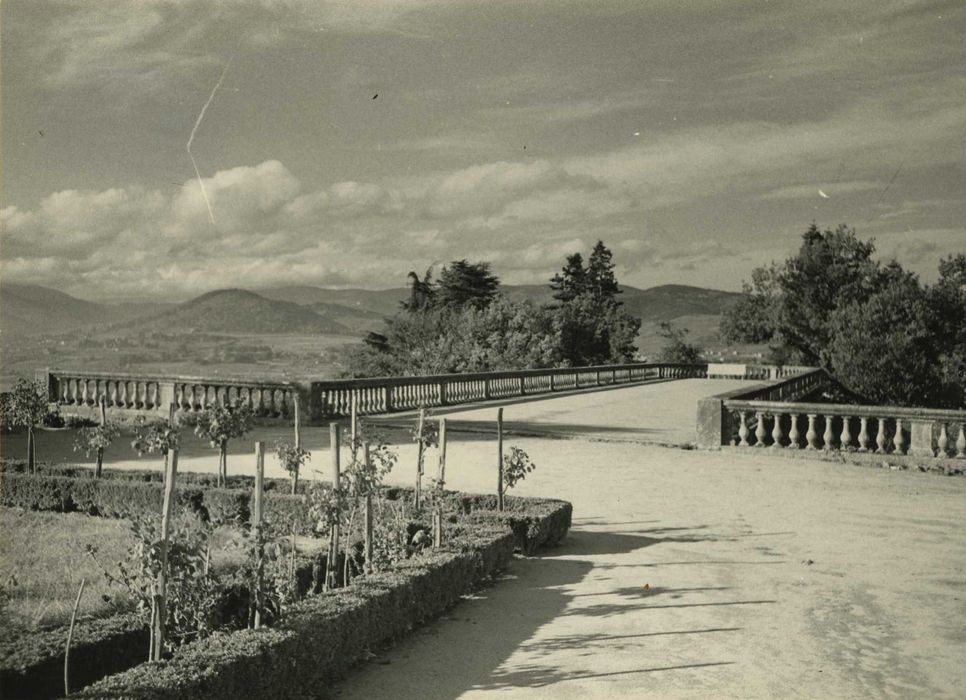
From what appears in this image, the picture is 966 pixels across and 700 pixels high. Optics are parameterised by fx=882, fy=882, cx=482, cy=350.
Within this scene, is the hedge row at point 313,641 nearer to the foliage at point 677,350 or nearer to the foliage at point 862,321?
the foliage at point 862,321

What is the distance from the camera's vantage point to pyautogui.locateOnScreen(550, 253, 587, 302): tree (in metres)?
92.9

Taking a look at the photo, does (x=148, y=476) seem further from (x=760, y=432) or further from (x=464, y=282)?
(x=464, y=282)

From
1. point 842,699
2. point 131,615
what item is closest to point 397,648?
point 131,615

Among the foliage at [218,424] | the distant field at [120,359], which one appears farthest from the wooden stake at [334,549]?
the distant field at [120,359]

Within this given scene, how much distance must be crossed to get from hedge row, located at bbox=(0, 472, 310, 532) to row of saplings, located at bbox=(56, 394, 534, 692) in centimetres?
7

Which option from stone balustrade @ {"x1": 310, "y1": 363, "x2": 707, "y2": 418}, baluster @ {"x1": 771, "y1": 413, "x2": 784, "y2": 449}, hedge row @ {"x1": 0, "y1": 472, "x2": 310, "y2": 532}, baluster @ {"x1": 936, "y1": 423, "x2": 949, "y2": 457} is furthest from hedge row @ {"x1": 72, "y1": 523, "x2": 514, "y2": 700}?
baluster @ {"x1": 936, "y1": 423, "x2": 949, "y2": 457}

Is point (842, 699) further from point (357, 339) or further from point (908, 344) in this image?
point (357, 339)

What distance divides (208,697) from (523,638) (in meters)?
2.51

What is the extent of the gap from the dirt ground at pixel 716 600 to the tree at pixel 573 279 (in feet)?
261

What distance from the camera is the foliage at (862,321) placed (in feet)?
154

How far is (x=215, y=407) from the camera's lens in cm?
919

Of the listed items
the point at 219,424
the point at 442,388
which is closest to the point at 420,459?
the point at 219,424

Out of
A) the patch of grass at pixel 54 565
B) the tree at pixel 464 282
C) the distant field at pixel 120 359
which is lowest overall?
the patch of grass at pixel 54 565

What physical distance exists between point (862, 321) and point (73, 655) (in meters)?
49.9
